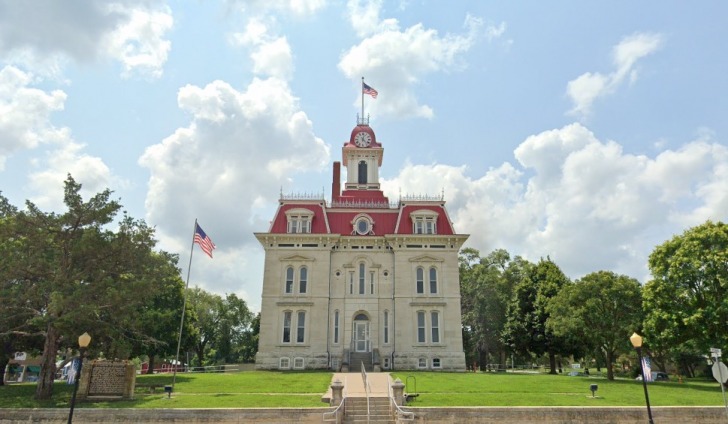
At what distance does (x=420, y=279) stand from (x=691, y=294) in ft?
61.8

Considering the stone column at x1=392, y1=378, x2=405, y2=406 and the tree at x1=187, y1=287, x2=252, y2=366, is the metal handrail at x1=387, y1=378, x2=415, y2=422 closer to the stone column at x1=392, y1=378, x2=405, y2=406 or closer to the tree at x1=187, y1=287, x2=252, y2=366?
the stone column at x1=392, y1=378, x2=405, y2=406

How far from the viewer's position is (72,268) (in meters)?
25.4

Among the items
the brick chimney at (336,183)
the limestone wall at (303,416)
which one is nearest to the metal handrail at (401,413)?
the limestone wall at (303,416)

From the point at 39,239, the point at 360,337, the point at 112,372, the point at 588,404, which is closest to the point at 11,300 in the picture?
the point at 39,239

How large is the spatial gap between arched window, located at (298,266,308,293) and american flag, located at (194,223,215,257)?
10.6 meters

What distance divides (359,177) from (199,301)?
114 ft

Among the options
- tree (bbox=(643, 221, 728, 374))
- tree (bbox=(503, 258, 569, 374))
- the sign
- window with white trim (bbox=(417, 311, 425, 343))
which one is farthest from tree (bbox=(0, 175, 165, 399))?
tree (bbox=(503, 258, 569, 374))

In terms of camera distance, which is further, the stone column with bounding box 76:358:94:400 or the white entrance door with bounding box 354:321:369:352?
the white entrance door with bounding box 354:321:369:352

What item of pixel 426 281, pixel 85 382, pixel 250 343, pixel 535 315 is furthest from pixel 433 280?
pixel 250 343

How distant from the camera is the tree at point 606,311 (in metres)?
34.0

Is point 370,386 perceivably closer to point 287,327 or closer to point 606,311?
point 287,327

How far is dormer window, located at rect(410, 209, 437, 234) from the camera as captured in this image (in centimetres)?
4284

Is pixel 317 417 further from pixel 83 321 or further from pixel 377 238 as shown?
pixel 377 238

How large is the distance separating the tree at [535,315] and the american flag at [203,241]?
2813cm
